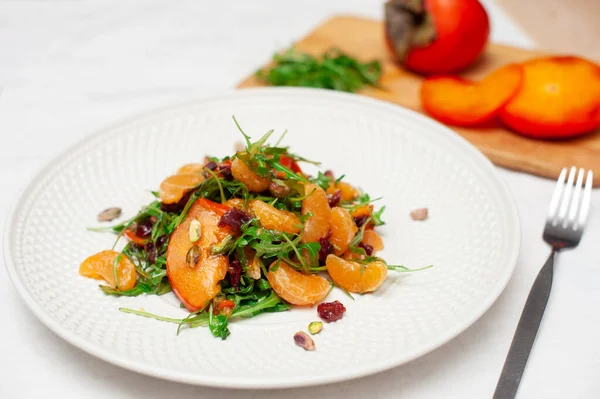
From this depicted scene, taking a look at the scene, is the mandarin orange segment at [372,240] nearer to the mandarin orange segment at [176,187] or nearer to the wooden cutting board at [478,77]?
the mandarin orange segment at [176,187]

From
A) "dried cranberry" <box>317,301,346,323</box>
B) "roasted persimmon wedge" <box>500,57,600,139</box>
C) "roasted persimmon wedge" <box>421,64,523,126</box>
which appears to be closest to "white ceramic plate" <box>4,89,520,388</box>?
"dried cranberry" <box>317,301,346,323</box>

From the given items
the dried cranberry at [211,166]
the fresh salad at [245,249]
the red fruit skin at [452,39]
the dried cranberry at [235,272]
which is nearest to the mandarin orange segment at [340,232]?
the fresh salad at [245,249]

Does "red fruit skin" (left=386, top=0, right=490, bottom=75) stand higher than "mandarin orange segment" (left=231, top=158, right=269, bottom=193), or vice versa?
"mandarin orange segment" (left=231, top=158, right=269, bottom=193)

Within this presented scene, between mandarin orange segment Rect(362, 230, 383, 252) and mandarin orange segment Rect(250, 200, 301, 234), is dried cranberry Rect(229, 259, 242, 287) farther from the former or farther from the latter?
mandarin orange segment Rect(362, 230, 383, 252)

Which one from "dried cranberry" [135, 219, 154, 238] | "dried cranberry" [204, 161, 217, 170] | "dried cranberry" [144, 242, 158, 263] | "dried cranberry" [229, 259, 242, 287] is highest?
"dried cranberry" [204, 161, 217, 170]

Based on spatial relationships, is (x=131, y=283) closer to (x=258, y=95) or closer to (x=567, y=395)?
(x=258, y=95)

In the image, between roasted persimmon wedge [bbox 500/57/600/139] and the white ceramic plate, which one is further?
roasted persimmon wedge [bbox 500/57/600/139]

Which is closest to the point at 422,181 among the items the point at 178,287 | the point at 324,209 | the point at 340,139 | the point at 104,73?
the point at 340,139

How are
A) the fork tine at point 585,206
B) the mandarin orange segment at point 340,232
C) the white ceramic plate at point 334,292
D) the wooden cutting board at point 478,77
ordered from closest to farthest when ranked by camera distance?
the white ceramic plate at point 334,292
the mandarin orange segment at point 340,232
the fork tine at point 585,206
the wooden cutting board at point 478,77
